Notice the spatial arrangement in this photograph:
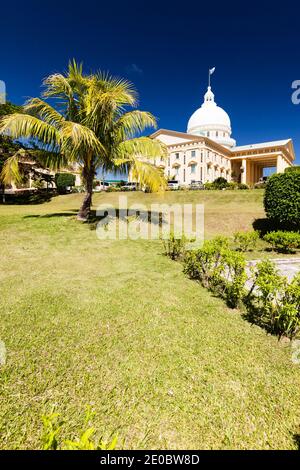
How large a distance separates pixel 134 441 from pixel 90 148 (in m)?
10.9

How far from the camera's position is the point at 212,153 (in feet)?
155

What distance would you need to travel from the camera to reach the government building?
45.7 m

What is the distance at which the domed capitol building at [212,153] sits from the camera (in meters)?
45.7

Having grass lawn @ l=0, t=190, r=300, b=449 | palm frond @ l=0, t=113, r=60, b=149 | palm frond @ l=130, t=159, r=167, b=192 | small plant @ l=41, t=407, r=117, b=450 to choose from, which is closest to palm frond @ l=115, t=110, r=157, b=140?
palm frond @ l=130, t=159, r=167, b=192

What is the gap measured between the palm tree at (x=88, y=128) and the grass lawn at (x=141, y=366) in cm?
684

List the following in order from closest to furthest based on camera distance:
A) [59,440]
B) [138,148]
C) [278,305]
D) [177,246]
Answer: [59,440], [278,305], [177,246], [138,148]

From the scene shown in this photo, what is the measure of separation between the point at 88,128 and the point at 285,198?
31.6ft

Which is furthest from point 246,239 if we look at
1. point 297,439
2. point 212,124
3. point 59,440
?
point 212,124

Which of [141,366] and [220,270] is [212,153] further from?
[141,366]

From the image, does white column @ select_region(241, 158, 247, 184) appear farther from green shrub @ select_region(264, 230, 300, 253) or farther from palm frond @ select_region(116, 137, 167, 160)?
green shrub @ select_region(264, 230, 300, 253)

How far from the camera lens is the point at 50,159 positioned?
1191cm

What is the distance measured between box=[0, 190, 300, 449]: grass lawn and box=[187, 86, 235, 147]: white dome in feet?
195

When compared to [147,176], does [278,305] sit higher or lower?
lower

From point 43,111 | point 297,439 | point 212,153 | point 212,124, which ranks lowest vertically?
point 297,439
